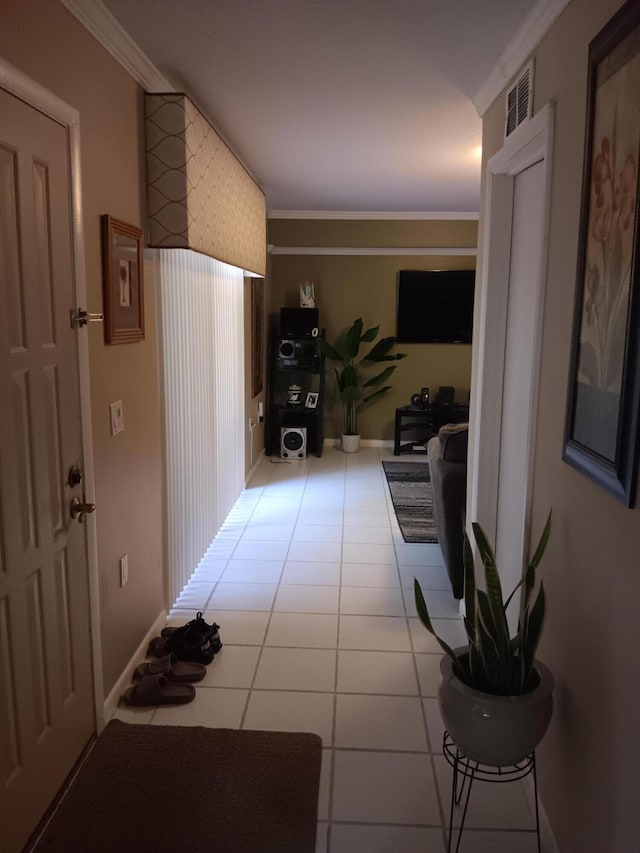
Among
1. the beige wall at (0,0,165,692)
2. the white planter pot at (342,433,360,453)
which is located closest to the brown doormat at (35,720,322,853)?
the beige wall at (0,0,165,692)

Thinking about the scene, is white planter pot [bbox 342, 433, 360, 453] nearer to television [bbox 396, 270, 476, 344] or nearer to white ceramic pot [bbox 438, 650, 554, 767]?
television [bbox 396, 270, 476, 344]

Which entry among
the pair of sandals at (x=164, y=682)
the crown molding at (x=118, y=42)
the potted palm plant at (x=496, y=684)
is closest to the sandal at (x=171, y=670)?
the pair of sandals at (x=164, y=682)

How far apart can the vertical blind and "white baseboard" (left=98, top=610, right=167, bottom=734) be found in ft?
0.78

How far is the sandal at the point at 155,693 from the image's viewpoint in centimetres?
242

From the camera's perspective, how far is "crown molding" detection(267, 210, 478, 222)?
20.9 feet

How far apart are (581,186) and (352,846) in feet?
6.13

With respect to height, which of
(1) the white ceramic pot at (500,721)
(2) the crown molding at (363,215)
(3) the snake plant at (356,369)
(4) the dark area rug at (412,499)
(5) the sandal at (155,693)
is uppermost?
(2) the crown molding at (363,215)

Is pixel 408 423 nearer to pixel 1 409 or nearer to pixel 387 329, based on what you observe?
pixel 387 329

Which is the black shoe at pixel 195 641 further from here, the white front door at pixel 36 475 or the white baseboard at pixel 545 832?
the white baseboard at pixel 545 832

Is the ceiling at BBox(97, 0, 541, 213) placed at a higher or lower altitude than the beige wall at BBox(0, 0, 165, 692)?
higher

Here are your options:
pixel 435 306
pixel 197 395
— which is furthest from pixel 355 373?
pixel 197 395

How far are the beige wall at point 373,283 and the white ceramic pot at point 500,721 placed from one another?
5298 mm

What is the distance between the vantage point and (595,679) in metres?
1.51

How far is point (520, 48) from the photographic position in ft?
7.17
